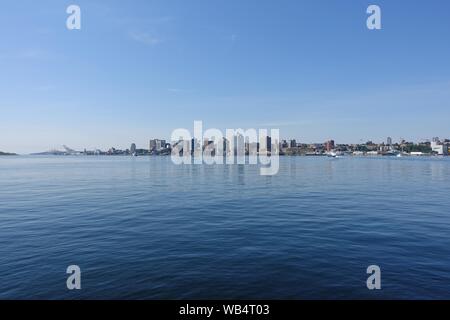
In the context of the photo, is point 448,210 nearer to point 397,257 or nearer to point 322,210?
point 322,210

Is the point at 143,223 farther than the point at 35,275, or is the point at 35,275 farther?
the point at 143,223

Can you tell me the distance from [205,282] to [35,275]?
962cm

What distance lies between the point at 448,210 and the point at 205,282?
34163mm

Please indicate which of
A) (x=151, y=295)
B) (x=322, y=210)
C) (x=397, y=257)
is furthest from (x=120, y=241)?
(x=322, y=210)

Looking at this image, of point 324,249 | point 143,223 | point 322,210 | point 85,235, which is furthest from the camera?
point 322,210

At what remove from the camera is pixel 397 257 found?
18.8 metres

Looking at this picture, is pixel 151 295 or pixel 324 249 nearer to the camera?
pixel 151 295

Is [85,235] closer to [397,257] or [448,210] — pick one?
[397,257]
